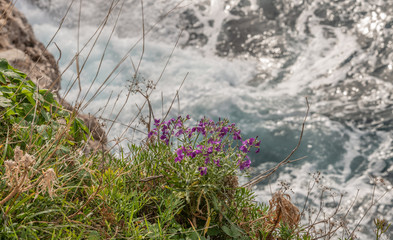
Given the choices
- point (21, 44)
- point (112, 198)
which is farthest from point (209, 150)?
point (21, 44)

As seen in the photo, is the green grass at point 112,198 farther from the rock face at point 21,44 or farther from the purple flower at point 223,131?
the rock face at point 21,44

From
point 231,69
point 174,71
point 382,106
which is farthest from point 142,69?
point 382,106

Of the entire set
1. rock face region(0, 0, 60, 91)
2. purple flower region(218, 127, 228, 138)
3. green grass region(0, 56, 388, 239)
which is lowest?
green grass region(0, 56, 388, 239)

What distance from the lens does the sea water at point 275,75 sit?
5.89m

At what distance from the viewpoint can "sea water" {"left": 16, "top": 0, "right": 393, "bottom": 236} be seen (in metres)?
5.89

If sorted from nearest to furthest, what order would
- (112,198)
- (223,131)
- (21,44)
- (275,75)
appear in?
(112,198), (223,131), (21,44), (275,75)

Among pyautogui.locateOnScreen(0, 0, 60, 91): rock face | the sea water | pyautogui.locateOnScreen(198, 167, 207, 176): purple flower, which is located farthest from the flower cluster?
the sea water

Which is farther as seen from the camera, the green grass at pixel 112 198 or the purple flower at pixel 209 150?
the purple flower at pixel 209 150

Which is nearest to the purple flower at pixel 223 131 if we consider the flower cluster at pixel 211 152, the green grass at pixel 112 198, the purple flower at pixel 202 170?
the flower cluster at pixel 211 152

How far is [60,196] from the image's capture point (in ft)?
5.67

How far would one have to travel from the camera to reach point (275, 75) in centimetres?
780

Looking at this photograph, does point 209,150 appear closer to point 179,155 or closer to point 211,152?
point 211,152

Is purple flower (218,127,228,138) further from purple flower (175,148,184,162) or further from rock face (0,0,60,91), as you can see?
rock face (0,0,60,91)

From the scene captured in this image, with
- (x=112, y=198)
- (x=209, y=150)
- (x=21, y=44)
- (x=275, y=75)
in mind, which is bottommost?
(x=112, y=198)
